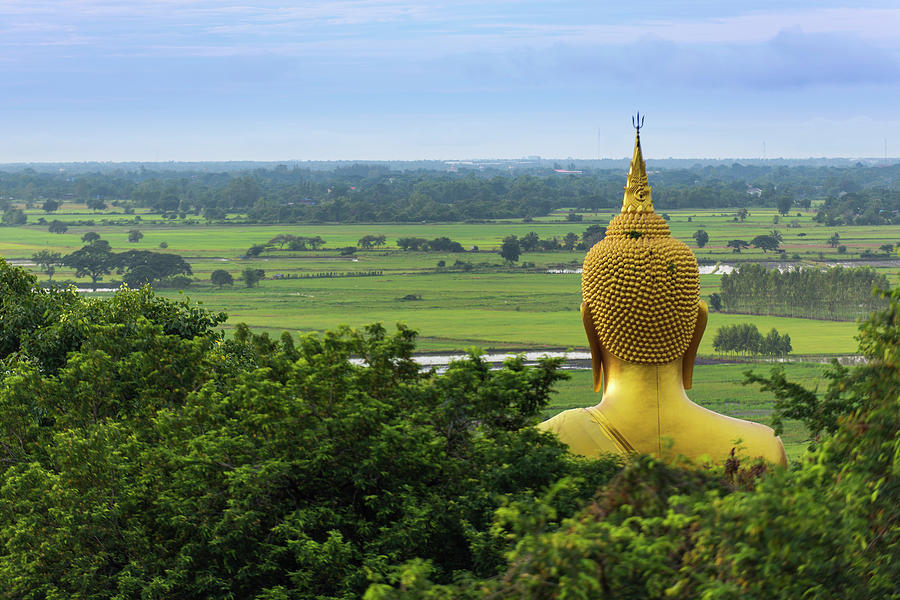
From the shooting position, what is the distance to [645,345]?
38.2 feet

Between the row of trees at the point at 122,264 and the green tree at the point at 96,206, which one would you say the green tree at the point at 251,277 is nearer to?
the row of trees at the point at 122,264

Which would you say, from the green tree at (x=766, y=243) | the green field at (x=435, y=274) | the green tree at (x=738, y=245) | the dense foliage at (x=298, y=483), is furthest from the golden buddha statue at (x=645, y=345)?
the green tree at (x=766, y=243)

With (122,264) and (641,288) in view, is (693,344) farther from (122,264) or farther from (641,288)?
(122,264)

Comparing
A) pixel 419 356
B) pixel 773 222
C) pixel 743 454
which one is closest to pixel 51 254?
pixel 419 356

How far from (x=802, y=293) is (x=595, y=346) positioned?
7026 cm

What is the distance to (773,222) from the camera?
479 feet

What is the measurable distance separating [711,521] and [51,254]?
106 meters

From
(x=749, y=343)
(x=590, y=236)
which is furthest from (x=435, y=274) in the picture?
(x=749, y=343)

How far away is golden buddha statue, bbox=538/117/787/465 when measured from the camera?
37.8 ft

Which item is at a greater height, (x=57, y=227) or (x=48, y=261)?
(x=57, y=227)

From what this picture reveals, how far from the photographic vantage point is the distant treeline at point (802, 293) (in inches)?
3022

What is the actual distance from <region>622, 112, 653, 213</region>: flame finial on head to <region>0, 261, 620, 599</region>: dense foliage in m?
2.05

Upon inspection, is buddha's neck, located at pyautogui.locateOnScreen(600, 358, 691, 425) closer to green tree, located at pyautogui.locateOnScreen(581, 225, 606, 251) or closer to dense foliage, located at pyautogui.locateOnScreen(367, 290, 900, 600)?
dense foliage, located at pyautogui.locateOnScreen(367, 290, 900, 600)

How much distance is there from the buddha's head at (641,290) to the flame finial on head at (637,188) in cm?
1
